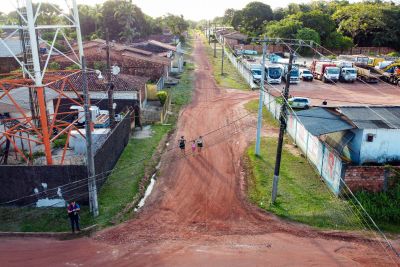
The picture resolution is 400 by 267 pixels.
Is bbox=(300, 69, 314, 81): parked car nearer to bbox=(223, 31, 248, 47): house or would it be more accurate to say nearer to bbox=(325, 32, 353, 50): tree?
bbox=(325, 32, 353, 50): tree

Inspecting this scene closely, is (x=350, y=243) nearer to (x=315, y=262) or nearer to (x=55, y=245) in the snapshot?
(x=315, y=262)

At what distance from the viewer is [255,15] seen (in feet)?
302

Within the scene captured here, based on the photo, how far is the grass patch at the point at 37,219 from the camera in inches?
591

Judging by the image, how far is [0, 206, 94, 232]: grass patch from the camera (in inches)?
591

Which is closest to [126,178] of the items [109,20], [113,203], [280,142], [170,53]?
[113,203]

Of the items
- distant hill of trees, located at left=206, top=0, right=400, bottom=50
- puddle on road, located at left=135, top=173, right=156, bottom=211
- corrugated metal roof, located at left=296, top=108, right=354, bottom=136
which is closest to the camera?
puddle on road, located at left=135, top=173, right=156, bottom=211

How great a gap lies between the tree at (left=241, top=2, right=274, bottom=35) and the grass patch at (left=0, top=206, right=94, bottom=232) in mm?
81990

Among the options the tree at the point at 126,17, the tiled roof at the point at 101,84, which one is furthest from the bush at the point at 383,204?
the tree at the point at 126,17

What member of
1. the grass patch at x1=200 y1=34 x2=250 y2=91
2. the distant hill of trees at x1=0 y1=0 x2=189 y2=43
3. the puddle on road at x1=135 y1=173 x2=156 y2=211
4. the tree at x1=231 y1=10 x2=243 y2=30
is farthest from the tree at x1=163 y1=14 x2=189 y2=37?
the puddle on road at x1=135 y1=173 x2=156 y2=211

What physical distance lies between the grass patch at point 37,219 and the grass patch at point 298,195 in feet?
27.2

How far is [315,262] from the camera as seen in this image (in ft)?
43.2

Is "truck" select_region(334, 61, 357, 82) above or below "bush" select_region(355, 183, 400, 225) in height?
above

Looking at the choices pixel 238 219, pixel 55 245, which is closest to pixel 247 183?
pixel 238 219

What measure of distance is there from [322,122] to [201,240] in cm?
995
